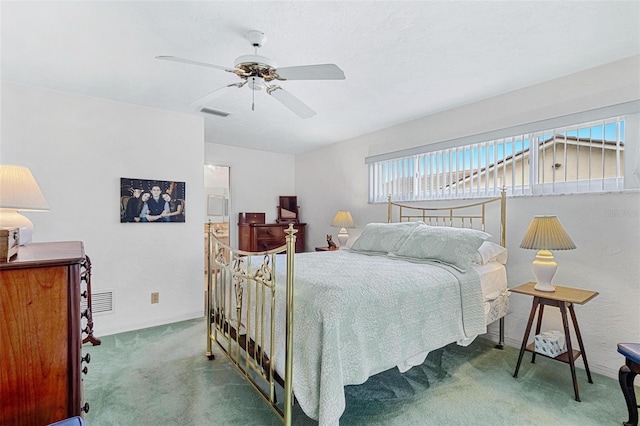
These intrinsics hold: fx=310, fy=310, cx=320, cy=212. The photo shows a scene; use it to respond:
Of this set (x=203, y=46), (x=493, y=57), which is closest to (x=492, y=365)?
(x=493, y=57)

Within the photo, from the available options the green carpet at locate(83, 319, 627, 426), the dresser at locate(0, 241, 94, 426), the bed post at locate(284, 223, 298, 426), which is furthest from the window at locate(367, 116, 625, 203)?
the dresser at locate(0, 241, 94, 426)

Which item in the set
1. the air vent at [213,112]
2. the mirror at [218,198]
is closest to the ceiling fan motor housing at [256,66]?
the air vent at [213,112]

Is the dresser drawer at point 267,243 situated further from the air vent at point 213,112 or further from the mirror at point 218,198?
the air vent at point 213,112

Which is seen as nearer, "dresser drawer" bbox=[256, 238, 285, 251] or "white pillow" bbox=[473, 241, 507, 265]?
"white pillow" bbox=[473, 241, 507, 265]

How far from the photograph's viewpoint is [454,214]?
Answer: 11.4 ft

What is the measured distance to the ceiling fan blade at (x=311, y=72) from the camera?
1828 millimetres

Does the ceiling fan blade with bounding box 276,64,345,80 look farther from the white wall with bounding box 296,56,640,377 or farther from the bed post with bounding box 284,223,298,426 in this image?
the white wall with bounding box 296,56,640,377

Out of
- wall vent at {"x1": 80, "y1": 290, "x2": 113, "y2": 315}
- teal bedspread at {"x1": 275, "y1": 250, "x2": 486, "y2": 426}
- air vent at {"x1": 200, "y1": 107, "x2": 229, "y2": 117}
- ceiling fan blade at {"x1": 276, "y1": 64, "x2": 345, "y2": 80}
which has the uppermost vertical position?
air vent at {"x1": 200, "y1": 107, "x2": 229, "y2": 117}

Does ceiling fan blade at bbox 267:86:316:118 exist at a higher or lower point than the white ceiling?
lower

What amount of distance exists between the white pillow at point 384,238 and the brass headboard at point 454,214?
0.47m

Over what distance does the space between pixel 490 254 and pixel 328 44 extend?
2218 millimetres

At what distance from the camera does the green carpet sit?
6.20 ft

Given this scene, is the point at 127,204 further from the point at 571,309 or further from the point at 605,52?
the point at 605,52

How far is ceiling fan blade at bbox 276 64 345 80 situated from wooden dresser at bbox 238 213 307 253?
338cm
